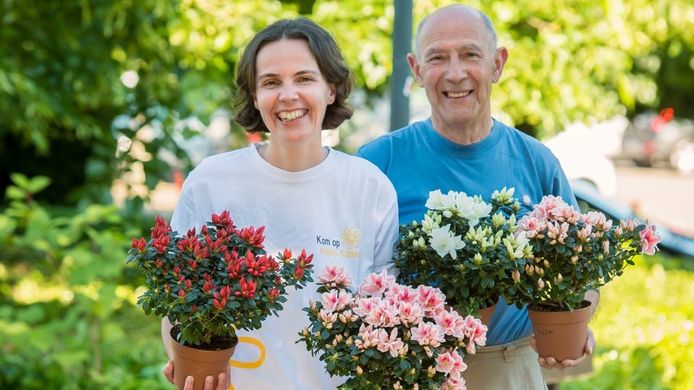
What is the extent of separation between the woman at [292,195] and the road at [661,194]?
12264 millimetres

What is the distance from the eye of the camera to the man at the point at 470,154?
2.71 meters

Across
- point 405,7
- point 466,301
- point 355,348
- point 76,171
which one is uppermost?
point 76,171

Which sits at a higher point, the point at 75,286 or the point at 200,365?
the point at 75,286

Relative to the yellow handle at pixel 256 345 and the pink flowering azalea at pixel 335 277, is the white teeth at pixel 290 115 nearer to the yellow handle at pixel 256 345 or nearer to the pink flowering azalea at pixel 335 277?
the pink flowering azalea at pixel 335 277

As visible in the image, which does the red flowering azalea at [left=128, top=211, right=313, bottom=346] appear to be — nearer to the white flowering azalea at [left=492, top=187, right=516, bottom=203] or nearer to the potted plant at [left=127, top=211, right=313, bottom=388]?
the potted plant at [left=127, top=211, right=313, bottom=388]

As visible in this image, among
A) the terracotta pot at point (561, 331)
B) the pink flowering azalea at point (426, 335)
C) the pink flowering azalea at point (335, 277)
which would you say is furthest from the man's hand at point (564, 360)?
the pink flowering azalea at point (335, 277)

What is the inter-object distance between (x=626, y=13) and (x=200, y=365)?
532cm

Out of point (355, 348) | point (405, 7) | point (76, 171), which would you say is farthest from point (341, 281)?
point (76, 171)

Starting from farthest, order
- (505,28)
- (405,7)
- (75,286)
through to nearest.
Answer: (505,28) < (75,286) < (405,7)

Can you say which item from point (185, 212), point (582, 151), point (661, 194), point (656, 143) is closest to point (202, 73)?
point (582, 151)

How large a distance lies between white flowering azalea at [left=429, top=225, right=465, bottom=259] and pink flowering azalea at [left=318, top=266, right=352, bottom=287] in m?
0.23

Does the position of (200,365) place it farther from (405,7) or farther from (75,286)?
(75,286)

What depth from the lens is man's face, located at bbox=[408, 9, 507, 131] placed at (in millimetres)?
2732

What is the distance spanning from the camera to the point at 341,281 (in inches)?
87.7
